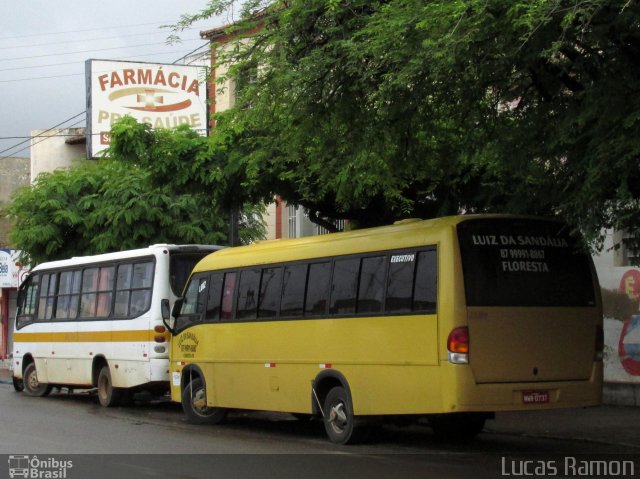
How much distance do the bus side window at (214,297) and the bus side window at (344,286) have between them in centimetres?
297

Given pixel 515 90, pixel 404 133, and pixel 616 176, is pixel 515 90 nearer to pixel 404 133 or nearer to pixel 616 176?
pixel 404 133

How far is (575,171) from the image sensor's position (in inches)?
413

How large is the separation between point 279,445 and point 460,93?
5223mm

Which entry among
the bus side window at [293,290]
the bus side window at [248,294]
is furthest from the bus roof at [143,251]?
the bus side window at [293,290]

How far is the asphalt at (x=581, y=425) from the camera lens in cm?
1438

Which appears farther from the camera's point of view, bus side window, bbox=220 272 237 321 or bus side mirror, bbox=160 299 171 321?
bus side mirror, bbox=160 299 171 321

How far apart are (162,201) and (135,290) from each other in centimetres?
706

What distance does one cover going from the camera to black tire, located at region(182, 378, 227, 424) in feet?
54.0

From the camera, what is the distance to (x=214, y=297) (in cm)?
1623

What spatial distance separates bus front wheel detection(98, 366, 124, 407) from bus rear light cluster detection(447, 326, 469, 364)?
31.9 feet

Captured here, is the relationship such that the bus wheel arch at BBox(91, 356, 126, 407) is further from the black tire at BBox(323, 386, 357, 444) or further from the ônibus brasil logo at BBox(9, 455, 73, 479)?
the ônibus brasil logo at BBox(9, 455, 73, 479)

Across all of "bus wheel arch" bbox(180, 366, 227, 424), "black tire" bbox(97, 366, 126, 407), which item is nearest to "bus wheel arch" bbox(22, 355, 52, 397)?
"black tire" bbox(97, 366, 126, 407)

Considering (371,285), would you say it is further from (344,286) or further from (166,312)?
(166,312)

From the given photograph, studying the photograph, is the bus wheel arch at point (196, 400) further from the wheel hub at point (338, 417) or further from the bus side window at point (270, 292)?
the wheel hub at point (338, 417)
